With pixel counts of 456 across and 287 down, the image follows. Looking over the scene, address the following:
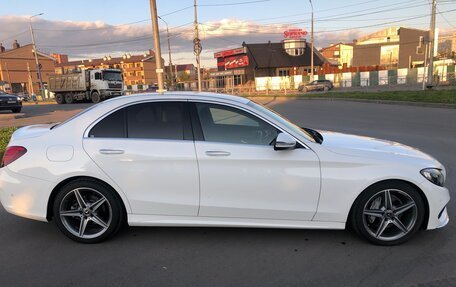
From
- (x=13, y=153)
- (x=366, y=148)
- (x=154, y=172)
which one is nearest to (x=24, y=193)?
(x=13, y=153)

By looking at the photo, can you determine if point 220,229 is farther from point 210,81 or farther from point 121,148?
point 210,81

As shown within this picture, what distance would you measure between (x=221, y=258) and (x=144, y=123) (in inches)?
60.5

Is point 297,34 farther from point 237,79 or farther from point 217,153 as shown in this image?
point 217,153

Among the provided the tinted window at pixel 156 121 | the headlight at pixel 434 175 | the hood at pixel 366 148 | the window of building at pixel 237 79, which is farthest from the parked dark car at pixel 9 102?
the window of building at pixel 237 79

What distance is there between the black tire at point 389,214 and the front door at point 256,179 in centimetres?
47

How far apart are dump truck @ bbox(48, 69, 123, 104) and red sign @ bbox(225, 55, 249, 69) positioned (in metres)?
30.4

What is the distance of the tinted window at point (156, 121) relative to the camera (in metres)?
3.88

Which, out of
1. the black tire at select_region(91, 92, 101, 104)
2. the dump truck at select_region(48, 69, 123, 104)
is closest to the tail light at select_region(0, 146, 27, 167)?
the dump truck at select_region(48, 69, 123, 104)

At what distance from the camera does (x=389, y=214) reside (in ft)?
12.4

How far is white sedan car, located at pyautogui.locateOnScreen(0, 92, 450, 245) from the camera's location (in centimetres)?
370

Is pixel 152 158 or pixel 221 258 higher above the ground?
pixel 152 158

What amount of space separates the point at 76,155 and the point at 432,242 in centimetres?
365

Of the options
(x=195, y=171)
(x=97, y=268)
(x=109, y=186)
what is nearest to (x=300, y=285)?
(x=195, y=171)

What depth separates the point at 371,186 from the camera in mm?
3699
